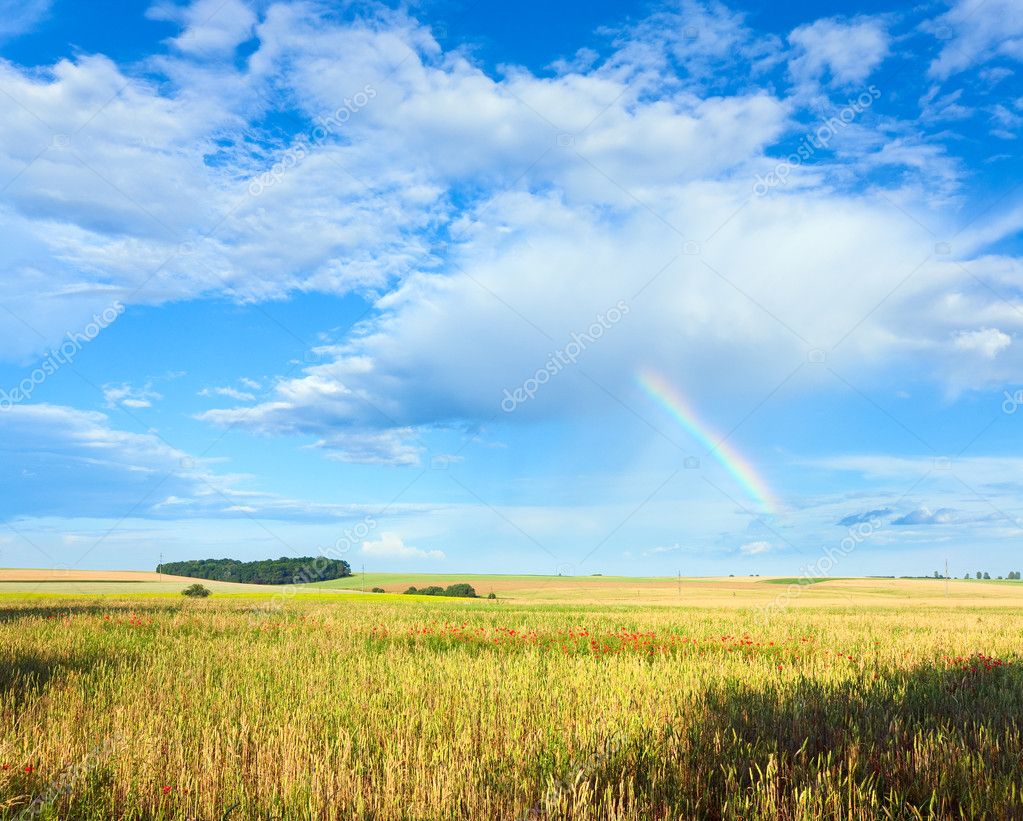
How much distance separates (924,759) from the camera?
17.0 feet

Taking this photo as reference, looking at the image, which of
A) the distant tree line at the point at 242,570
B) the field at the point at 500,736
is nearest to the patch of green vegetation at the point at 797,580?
the distant tree line at the point at 242,570

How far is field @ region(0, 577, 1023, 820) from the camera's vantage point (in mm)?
4613

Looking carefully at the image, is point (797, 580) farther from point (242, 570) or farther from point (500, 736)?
point (500, 736)

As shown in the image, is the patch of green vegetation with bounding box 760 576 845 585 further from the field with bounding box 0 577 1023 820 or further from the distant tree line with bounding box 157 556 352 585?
the field with bounding box 0 577 1023 820

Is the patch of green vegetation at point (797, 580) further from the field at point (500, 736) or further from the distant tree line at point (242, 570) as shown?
the field at point (500, 736)

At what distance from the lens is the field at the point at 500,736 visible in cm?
461

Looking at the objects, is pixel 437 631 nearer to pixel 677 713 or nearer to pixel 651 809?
pixel 677 713

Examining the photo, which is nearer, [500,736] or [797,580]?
[500,736]

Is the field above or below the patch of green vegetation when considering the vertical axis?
above

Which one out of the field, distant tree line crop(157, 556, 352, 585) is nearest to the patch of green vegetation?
distant tree line crop(157, 556, 352, 585)

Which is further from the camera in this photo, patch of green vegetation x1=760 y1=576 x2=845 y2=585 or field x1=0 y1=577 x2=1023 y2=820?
patch of green vegetation x1=760 y1=576 x2=845 y2=585

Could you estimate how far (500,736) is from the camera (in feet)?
20.3

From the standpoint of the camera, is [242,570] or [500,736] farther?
[242,570]

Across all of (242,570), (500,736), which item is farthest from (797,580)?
(500,736)
